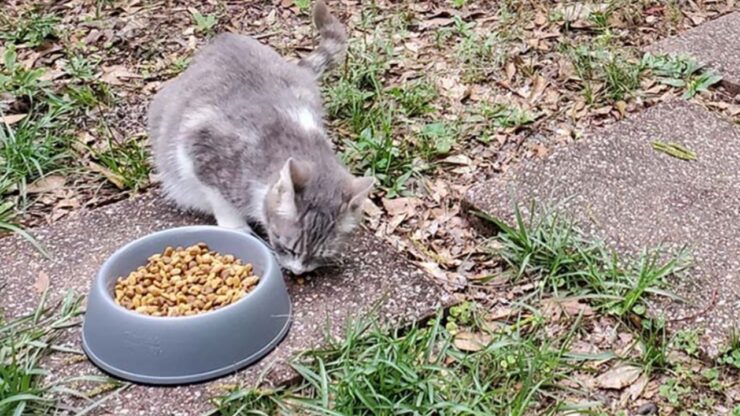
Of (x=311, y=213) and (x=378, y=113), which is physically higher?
(x=311, y=213)

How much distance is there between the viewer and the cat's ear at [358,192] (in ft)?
10.9

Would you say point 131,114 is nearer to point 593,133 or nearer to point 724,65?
point 593,133

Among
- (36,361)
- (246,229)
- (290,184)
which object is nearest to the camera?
(36,361)

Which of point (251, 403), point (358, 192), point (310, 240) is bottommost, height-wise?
point (251, 403)

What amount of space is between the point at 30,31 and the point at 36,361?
2579 mm

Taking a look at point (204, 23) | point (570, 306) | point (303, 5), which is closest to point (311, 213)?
point (570, 306)

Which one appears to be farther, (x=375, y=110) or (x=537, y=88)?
(x=537, y=88)

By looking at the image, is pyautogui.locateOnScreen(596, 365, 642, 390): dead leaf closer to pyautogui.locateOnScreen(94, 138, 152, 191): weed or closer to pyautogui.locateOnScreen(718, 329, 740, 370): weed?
pyautogui.locateOnScreen(718, 329, 740, 370): weed

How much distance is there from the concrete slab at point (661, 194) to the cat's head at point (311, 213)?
2.10ft

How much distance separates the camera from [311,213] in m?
3.27

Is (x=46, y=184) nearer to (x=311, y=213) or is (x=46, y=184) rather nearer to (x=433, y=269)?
(x=311, y=213)

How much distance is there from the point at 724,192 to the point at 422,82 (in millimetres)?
1543

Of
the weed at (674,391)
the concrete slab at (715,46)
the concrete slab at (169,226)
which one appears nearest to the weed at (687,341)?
the weed at (674,391)

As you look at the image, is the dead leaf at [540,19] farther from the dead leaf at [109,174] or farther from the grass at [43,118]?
the dead leaf at [109,174]
